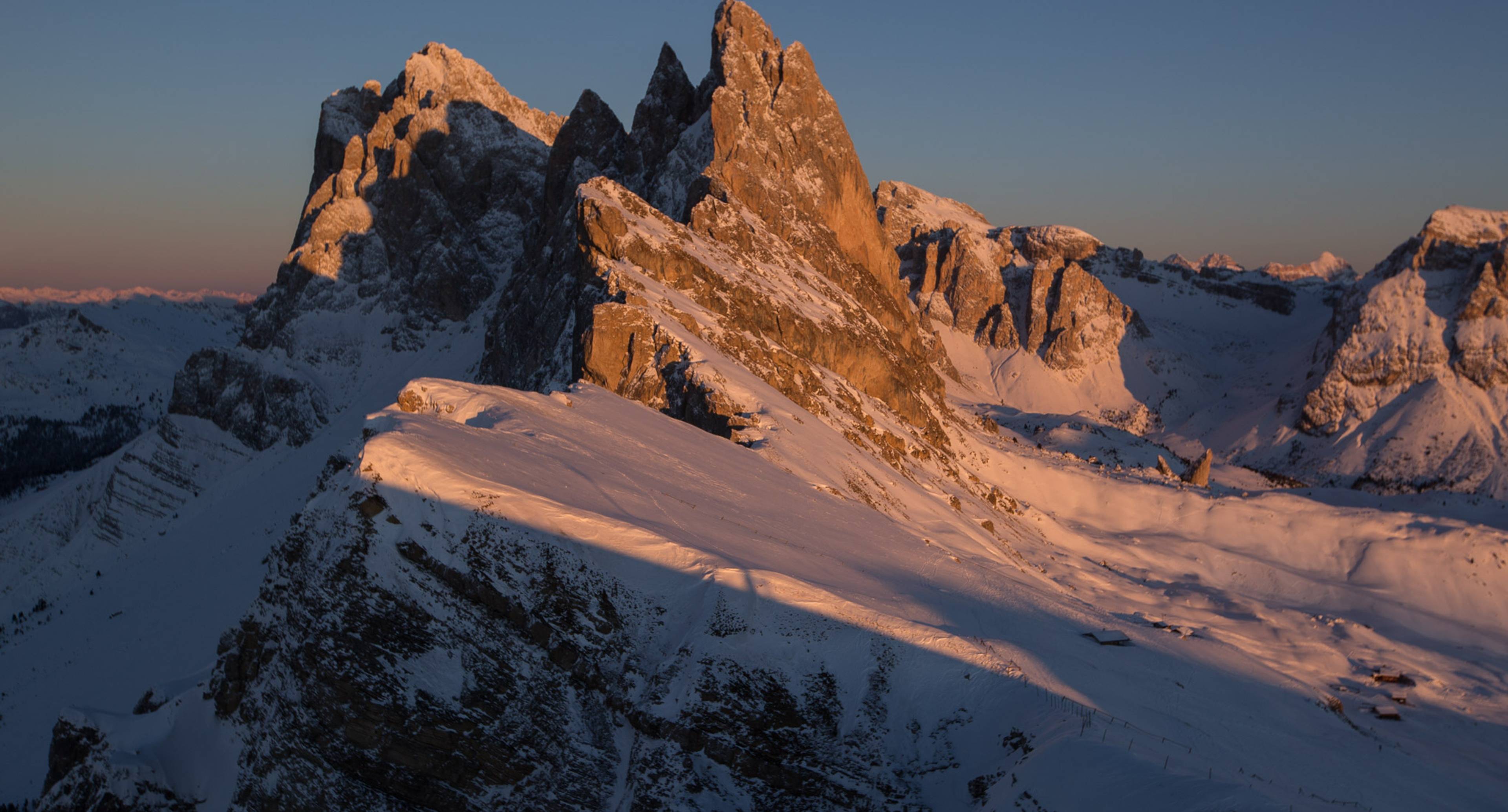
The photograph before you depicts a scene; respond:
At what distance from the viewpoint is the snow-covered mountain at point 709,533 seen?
59.2ft

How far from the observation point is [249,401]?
9125 cm

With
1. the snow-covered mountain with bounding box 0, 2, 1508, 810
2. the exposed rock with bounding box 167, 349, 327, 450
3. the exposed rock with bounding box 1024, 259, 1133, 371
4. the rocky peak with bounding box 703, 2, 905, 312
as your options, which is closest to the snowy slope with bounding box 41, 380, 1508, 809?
the snow-covered mountain with bounding box 0, 2, 1508, 810

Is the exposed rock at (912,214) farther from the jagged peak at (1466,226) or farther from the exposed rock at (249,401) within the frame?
the exposed rock at (249,401)

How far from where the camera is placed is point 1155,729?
20.3m

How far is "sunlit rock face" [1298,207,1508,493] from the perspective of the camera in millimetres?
118812

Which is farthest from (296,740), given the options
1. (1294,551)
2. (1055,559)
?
(1294,551)

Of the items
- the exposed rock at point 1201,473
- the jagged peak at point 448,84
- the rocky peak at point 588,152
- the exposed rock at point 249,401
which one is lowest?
the exposed rock at point 249,401

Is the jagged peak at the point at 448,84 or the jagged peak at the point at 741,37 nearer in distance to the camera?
the jagged peak at the point at 741,37

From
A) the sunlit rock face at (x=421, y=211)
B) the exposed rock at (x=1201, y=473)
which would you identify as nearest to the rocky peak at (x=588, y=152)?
the sunlit rock face at (x=421, y=211)

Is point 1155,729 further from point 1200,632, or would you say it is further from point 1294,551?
point 1294,551

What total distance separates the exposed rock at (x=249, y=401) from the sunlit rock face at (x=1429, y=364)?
471ft

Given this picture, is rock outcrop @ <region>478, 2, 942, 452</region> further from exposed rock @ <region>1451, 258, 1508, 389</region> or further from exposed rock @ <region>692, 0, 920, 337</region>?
exposed rock @ <region>1451, 258, 1508, 389</region>

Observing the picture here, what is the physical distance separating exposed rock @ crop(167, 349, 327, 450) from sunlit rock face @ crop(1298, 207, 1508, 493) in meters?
144

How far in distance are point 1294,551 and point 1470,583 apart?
10.7 m
